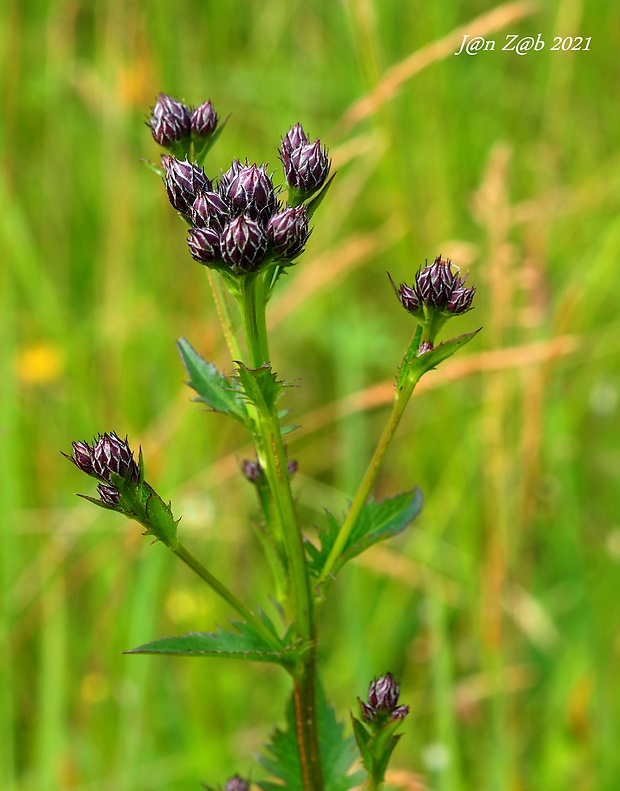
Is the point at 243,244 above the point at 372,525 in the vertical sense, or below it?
above

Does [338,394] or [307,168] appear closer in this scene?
[307,168]

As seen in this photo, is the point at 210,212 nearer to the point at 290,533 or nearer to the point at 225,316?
the point at 225,316

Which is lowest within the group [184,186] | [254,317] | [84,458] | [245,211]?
[84,458]

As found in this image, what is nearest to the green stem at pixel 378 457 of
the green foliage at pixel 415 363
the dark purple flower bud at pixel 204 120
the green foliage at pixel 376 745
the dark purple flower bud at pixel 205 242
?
the green foliage at pixel 415 363

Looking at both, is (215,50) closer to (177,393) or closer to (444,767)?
(177,393)

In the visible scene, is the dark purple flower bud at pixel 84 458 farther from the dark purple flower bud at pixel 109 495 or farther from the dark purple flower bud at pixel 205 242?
the dark purple flower bud at pixel 205 242

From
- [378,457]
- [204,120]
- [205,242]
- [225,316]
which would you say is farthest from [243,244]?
[204,120]
